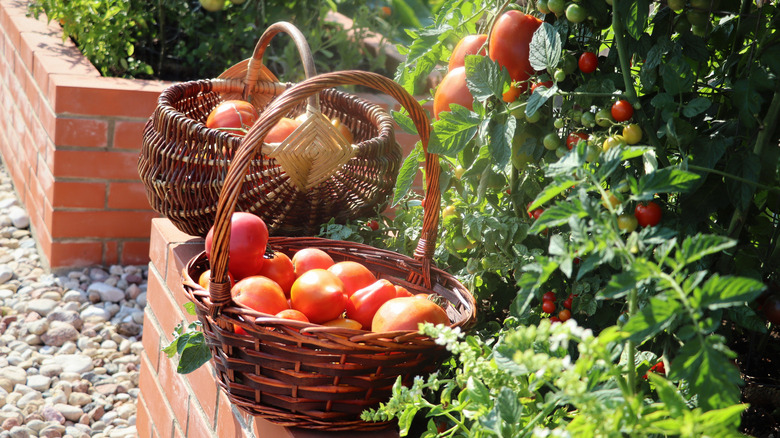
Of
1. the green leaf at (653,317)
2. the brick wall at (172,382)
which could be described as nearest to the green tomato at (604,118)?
the green leaf at (653,317)

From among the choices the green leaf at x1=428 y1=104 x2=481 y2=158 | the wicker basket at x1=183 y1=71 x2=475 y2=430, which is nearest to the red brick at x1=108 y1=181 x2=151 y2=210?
the wicker basket at x1=183 y1=71 x2=475 y2=430

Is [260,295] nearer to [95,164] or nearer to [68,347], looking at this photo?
[68,347]

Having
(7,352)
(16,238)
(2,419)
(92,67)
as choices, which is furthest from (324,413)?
(16,238)

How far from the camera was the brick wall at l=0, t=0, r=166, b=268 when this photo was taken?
2195 millimetres

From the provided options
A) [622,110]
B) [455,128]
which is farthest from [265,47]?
[622,110]

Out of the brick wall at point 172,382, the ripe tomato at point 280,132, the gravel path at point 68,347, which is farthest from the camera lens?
the gravel path at point 68,347

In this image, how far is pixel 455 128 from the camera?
3.24 ft

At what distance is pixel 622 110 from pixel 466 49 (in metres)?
0.35

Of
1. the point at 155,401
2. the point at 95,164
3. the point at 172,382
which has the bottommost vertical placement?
the point at 155,401

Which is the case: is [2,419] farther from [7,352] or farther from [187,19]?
[187,19]

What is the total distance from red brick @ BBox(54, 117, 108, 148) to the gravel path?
1.36 ft

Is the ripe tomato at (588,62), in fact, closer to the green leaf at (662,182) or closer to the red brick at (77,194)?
the green leaf at (662,182)

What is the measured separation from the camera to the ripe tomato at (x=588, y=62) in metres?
0.90

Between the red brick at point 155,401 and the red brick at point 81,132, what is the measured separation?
85 centimetres
